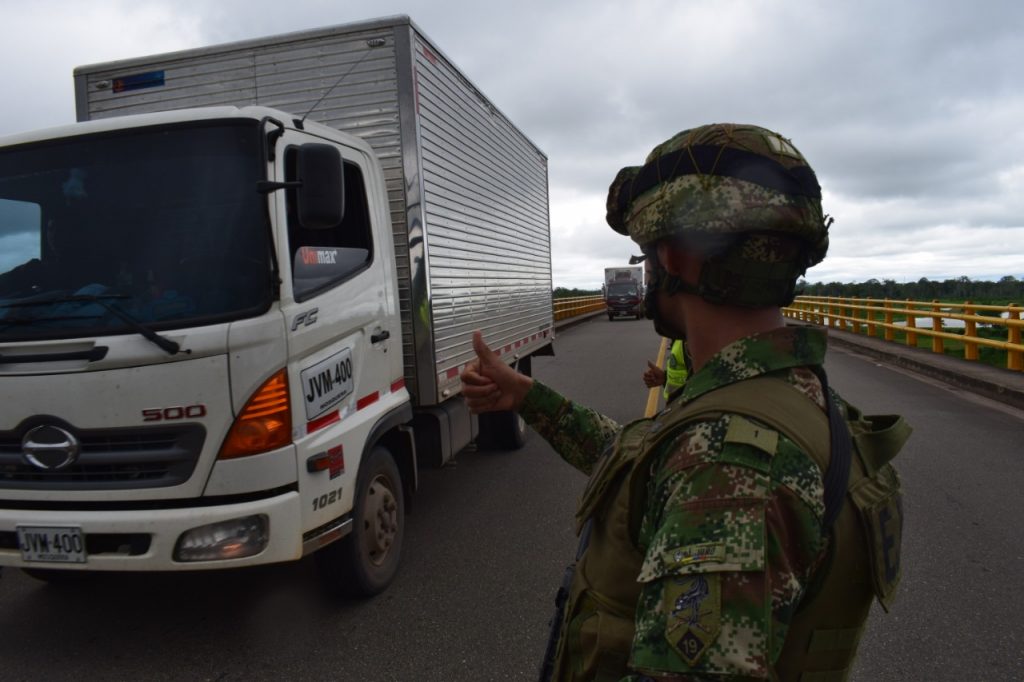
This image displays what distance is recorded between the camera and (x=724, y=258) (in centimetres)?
121

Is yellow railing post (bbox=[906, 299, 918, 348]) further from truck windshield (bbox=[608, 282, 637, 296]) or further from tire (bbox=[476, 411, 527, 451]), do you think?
truck windshield (bbox=[608, 282, 637, 296])

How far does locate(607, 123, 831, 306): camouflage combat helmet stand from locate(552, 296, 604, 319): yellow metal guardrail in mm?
29720

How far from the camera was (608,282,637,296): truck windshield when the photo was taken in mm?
37500

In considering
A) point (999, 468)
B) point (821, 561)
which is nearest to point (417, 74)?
point (821, 561)

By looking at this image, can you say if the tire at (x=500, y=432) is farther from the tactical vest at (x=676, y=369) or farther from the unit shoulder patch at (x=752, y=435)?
the unit shoulder patch at (x=752, y=435)

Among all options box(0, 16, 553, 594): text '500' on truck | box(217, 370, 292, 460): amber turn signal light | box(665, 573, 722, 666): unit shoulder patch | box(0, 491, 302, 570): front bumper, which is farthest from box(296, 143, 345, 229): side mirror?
box(665, 573, 722, 666): unit shoulder patch

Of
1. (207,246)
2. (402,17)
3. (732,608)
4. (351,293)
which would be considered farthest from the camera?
(402,17)

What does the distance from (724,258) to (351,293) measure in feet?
9.69

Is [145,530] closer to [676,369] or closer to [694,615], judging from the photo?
[694,615]

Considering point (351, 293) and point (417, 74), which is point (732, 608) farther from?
point (417, 74)

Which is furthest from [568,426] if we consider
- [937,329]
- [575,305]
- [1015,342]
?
[575,305]

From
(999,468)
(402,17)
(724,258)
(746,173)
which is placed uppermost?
(402,17)

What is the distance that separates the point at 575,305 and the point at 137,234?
34.2 meters

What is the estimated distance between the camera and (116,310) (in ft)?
10.2
